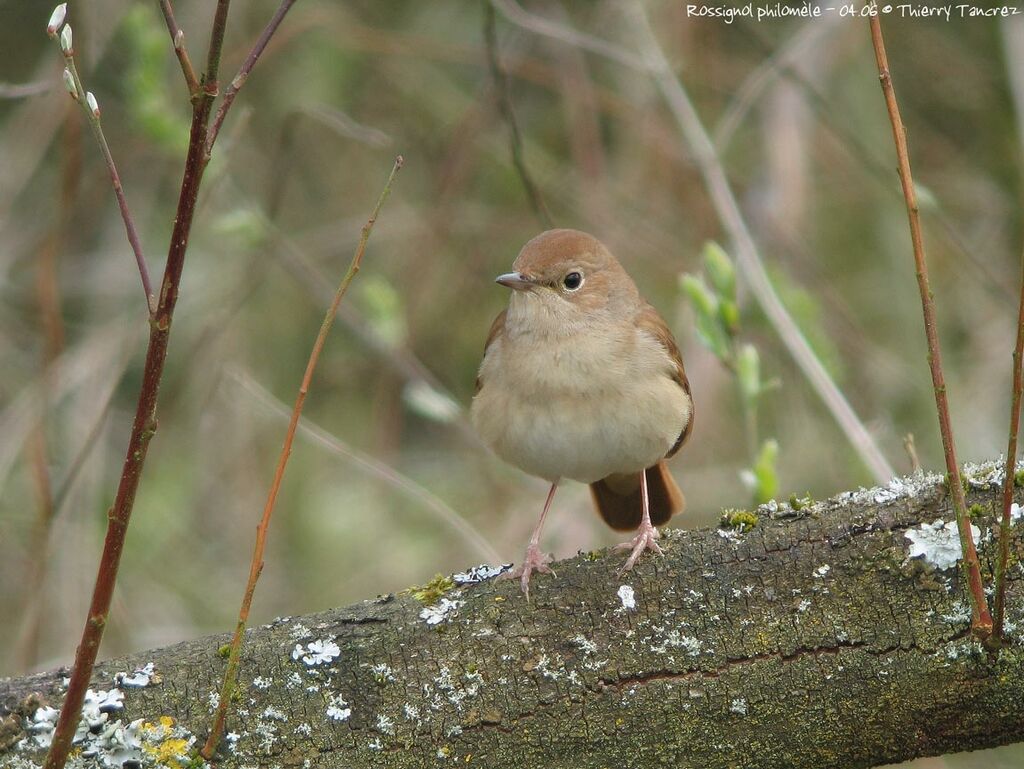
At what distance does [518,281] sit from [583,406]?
0.50 meters

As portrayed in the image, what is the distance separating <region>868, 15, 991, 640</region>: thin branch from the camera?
2.20 meters

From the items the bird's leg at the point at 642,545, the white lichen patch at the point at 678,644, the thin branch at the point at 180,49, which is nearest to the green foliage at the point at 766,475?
the bird's leg at the point at 642,545

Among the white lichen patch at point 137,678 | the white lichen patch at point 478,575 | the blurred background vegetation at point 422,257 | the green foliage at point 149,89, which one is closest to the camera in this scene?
the white lichen patch at point 137,678

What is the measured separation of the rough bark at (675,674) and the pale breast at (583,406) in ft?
3.08

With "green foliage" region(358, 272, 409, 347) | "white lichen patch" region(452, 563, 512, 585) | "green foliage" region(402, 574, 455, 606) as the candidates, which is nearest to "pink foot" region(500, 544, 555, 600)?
"white lichen patch" region(452, 563, 512, 585)

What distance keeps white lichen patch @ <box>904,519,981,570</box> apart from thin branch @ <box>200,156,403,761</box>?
4.24ft

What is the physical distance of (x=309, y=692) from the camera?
254 cm

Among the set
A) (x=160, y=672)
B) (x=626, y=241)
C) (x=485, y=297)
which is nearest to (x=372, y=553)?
(x=485, y=297)

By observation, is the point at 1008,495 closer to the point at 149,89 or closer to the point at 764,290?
the point at 764,290

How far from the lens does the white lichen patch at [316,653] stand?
8.42ft

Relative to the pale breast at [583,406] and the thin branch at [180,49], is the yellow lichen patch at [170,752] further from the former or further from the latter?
the pale breast at [583,406]

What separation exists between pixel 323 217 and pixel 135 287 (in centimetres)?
116

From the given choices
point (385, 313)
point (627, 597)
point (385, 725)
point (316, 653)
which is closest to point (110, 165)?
point (316, 653)

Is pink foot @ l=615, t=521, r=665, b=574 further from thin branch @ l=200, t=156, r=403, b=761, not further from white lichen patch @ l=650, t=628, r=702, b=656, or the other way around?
thin branch @ l=200, t=156, r=403, b=761
